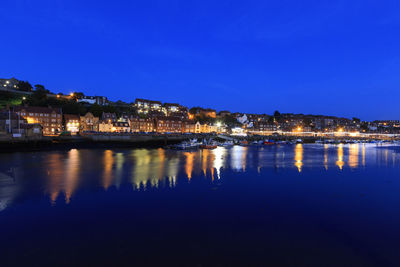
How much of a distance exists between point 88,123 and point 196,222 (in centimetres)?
6331

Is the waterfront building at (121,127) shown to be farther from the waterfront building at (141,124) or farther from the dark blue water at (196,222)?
the dark blue water at (196,222)

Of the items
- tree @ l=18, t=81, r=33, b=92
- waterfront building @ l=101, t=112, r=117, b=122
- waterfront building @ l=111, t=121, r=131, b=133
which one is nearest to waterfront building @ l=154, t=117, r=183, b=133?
waterfront building @ l=111, t=121, r=131, b=133

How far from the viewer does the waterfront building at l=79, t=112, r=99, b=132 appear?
63188mm

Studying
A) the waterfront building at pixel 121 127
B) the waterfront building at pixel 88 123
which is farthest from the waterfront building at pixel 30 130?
the waterfront building at pixel 121 127

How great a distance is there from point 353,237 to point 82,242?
906 cm

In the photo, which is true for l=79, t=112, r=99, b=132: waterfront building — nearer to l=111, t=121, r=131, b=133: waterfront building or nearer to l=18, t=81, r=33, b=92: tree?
l=111, t=121, r=131, b=133: waterfront building

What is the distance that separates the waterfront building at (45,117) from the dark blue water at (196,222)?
45.7m

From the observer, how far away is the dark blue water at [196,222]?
661 centimetres

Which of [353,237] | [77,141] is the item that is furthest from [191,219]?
[77,141]

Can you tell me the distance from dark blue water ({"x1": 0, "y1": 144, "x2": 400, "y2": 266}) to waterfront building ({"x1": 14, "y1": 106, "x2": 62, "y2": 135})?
45.7m

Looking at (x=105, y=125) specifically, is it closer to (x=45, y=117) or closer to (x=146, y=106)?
(x=45, y=117)

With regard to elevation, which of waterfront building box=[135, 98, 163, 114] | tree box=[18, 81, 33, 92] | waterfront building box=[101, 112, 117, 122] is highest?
tree box=[18, 81, 33, 92]

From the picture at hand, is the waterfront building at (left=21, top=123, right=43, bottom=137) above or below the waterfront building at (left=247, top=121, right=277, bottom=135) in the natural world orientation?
below

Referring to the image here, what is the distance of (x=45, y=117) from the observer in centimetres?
5534
